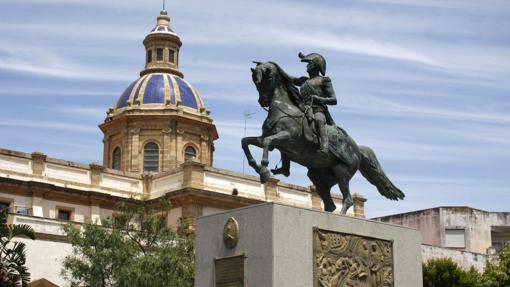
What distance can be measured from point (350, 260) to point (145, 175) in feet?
133

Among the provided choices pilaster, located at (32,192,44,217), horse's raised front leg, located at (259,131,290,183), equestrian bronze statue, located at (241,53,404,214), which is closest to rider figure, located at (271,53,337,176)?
equestrian bronze statue, located at (241,53,404,214)

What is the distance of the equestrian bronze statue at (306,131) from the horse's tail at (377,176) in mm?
427

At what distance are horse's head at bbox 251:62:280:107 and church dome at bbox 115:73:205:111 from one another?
153 feet

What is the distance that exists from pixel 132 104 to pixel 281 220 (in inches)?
1950

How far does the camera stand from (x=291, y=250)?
589 inches

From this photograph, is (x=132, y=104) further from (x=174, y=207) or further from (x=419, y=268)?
(x=419, y=268)

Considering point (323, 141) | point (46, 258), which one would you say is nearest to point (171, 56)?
point (46, 258)

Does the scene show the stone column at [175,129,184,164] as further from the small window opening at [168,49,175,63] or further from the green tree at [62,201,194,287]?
the green tree at [62,201,194,287]

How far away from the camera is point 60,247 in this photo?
38.8m

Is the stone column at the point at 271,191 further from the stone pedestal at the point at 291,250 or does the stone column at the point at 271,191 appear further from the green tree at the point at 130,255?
the stone pedestal at the point at 291,250

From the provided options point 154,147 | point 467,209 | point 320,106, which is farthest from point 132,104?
point 320,106

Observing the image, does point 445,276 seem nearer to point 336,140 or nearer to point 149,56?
point 336,140

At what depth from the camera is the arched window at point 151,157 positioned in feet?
202

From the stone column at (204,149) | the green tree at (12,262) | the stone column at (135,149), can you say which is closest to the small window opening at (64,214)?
the stone column at (135,149)
